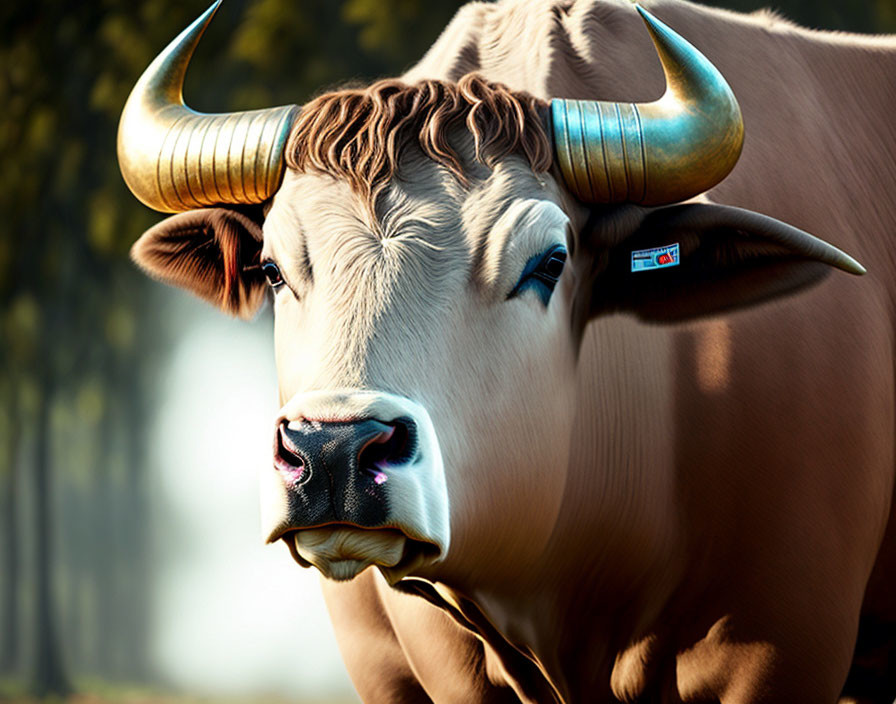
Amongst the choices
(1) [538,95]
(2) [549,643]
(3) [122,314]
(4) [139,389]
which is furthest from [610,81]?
(4) [139,389]

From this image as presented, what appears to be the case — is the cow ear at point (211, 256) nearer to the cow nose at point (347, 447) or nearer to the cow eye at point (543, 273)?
the cow eye at point (543, 273)

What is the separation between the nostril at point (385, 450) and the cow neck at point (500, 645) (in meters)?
0.77

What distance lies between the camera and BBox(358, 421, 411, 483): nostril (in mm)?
2482

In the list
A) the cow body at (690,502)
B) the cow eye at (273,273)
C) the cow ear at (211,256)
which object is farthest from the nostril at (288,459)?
the cow ear at (211,256)

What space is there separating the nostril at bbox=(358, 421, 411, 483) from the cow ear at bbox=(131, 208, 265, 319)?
1190 millimetres

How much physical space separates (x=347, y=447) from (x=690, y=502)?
1.52 m

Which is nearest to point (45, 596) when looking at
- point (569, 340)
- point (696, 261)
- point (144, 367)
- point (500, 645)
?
point (144, 367)

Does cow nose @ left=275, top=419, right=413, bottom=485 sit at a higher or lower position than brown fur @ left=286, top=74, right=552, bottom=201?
lower

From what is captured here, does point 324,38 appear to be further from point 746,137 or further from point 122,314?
point 746,137

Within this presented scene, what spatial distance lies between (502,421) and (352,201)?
0.67 metres

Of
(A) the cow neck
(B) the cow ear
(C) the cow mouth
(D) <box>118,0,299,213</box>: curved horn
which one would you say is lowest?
(A) the cow neck

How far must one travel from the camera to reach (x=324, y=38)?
11.8m

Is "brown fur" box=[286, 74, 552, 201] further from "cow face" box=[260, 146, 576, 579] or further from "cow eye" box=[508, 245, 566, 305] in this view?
"cow eye" box=[508, 245, 566, 305]

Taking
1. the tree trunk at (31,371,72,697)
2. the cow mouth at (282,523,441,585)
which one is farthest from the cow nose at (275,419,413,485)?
the tree trunk at (31,371,72,697)
